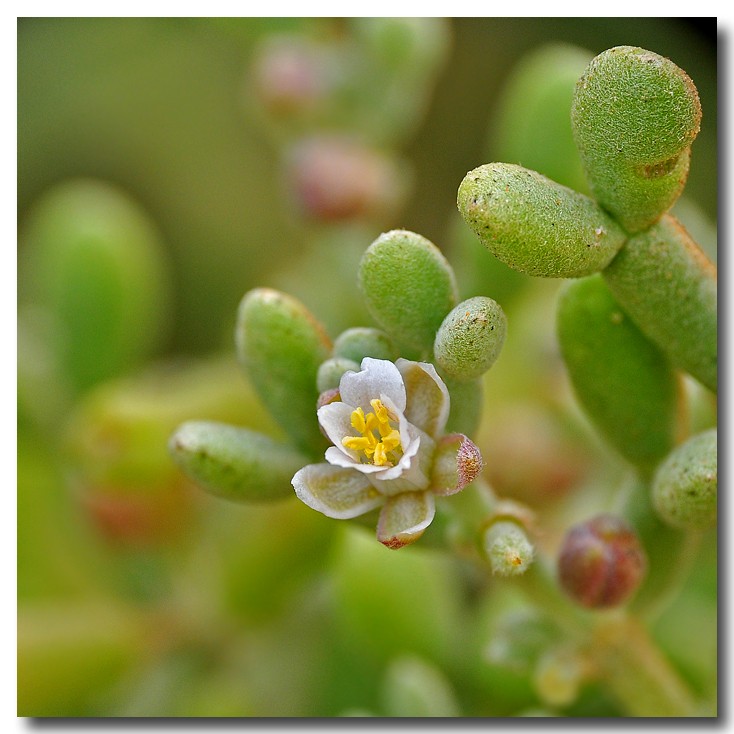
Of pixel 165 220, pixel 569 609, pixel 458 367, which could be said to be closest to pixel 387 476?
pixel 458 367

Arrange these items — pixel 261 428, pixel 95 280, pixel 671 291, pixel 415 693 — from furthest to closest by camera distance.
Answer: pixel 95 280, pixel 261 428, pixel 415 693, pixel 671 291

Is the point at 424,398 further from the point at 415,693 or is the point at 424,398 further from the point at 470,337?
the point at 415,693

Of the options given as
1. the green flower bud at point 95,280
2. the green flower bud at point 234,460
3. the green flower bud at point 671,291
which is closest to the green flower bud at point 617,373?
the green flower bud at point 671,291

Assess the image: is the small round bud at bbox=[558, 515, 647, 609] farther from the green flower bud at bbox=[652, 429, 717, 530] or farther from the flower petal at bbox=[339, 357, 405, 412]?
the flower petal at bbox=[339, 357, 405, 412]

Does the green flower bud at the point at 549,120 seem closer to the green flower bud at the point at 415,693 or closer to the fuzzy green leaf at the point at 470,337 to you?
the fuzzy green leaf at the point at 470,337

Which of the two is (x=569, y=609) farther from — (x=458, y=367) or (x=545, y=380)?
(x=545, y=380)

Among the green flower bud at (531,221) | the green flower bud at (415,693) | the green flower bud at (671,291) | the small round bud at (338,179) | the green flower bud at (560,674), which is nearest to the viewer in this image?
the green flower bud at (531,221)

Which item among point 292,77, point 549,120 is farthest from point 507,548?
point 292,77
